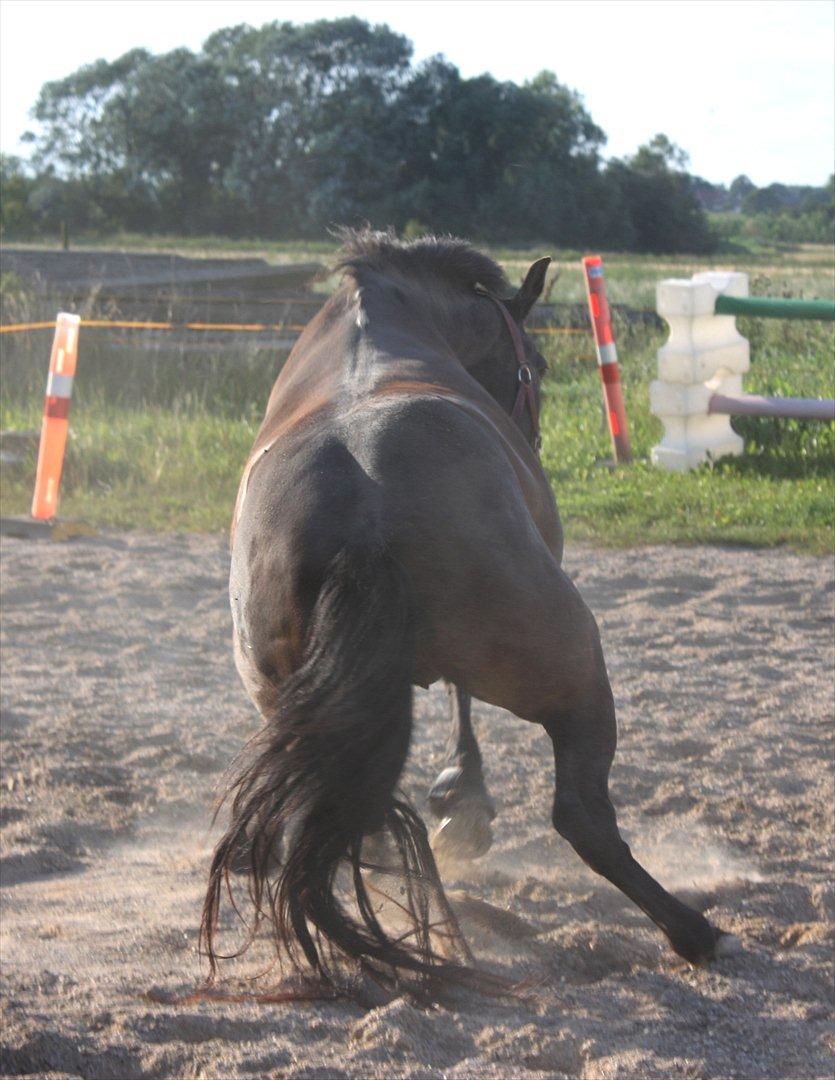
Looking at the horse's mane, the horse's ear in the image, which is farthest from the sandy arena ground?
the horse's mane

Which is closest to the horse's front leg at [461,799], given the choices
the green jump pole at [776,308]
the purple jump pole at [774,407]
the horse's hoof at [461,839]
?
the horse's hoof at [461,839]

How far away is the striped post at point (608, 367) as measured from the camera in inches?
335

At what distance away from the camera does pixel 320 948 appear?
2.46 m

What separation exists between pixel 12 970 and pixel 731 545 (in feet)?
15.6

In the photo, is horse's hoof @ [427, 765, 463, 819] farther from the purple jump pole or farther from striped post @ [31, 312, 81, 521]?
the purple jump pole

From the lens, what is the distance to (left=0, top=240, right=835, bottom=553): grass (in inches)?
279

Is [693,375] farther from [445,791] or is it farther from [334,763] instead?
[334,763]

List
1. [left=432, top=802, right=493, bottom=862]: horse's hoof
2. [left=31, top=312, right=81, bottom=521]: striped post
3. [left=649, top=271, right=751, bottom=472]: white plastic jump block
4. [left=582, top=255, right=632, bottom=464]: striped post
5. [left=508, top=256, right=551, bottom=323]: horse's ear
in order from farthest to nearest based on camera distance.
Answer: [left=582, top=255, right=632, bottom=464]: striped post
[left=649, top=271, right=751, bottom=472]: white plastic jump block
[left=31, top=312, right=81, bottom=521]: striped post
[left=508, top=256, right=551, bottom=323]: horse's ear
[left=432, top=802, right=493, bottom=862]: horse's hoof

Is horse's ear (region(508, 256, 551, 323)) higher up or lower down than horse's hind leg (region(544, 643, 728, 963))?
higher up

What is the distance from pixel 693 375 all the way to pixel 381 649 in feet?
19.7

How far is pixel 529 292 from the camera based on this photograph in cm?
416

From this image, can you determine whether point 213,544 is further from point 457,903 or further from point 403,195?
point 403,195

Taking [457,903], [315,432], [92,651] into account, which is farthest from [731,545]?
[315,432]

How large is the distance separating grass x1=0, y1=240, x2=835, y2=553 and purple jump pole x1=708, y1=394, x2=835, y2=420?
370 millimetres
